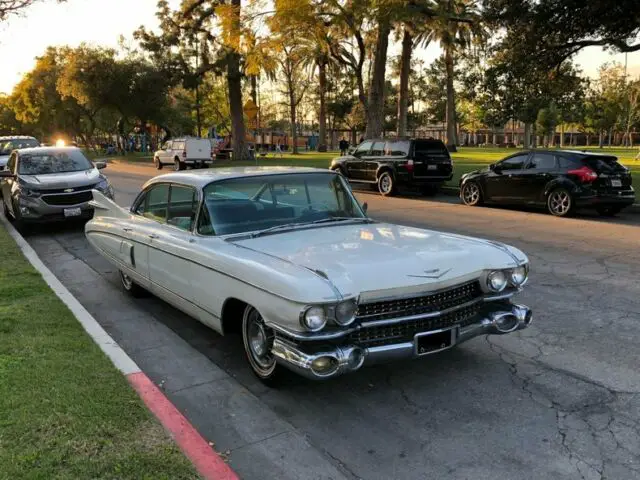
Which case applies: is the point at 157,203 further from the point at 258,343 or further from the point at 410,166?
the point at 410,166

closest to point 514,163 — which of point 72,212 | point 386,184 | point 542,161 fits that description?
point 542,161

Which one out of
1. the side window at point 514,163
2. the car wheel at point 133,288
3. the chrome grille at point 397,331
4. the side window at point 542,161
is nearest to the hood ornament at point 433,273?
the chrome grille at point 397,331

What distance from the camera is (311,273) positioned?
11.5 feet

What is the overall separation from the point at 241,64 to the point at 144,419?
34.1 metres

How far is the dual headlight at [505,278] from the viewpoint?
13.1 ft

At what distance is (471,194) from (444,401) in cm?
1226

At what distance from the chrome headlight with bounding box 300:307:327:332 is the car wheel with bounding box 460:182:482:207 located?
12.7m

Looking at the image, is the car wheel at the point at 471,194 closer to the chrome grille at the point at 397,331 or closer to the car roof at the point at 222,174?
the car roof at the point at 222,174

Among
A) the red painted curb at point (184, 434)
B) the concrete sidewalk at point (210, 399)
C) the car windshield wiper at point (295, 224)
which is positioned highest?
the car windshield wiper at point (295, 224)

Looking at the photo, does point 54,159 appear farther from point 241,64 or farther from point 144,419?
point 241,64

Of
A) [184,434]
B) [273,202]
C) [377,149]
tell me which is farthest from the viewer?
[377,149]

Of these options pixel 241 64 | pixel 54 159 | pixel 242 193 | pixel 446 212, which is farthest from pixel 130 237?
pixel 241 64

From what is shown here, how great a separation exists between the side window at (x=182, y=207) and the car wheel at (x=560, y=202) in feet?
33.3

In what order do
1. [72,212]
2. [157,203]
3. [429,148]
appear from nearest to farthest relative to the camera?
[157,203] < [72,212] < [429,148]
